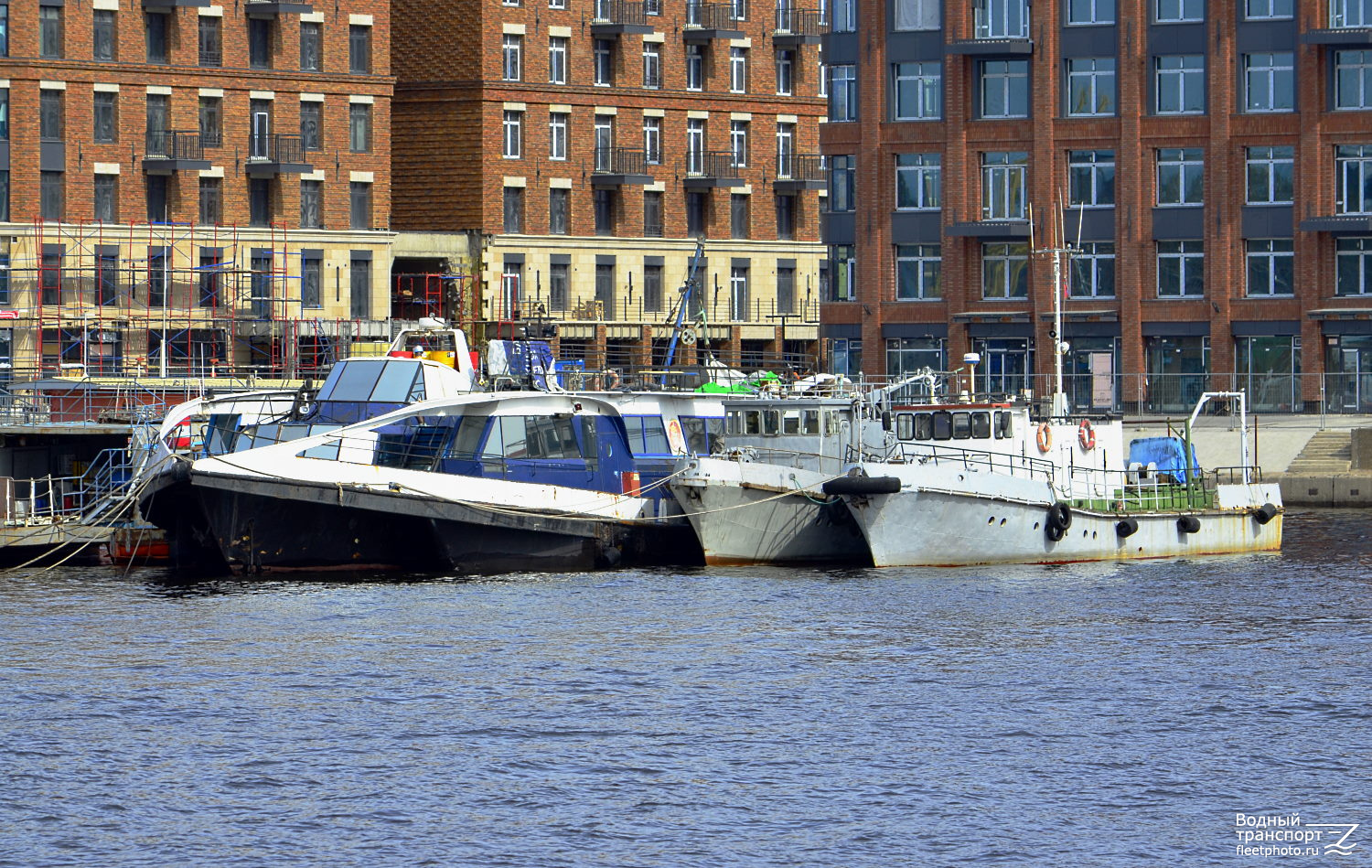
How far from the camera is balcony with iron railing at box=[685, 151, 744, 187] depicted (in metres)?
101

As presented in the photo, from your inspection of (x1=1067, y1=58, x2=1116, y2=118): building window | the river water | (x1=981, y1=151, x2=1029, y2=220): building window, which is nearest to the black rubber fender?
the river water

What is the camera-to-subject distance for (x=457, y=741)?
3166cm

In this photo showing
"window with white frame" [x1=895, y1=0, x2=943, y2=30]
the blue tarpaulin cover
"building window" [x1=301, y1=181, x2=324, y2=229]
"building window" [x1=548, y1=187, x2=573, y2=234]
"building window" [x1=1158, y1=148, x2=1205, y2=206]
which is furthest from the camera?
"building window" [x1=548, y1=187, x2=573, y2=234]

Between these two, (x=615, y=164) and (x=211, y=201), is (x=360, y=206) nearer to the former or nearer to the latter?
(x=211, y=201)

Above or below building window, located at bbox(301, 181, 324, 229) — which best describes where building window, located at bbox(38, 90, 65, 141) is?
above

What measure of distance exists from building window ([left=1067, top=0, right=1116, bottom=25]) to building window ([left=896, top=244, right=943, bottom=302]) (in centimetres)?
981

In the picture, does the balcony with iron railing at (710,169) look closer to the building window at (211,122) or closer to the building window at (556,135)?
the building window at (556,135)

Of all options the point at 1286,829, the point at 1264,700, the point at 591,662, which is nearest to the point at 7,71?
the point at 591,662

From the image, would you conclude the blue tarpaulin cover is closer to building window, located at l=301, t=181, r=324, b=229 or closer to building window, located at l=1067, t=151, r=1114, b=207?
building window, located at l=1067, t=151, r=1114, b=207

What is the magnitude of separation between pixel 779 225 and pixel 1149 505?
5176cm

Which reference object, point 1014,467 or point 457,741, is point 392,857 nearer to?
point 457,741

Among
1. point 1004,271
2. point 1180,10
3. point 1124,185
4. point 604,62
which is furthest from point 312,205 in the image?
point 1180,10

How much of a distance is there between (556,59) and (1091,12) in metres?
23.2

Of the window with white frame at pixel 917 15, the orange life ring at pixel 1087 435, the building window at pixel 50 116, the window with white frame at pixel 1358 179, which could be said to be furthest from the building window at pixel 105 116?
the orange life ring at pixel 1087 435
